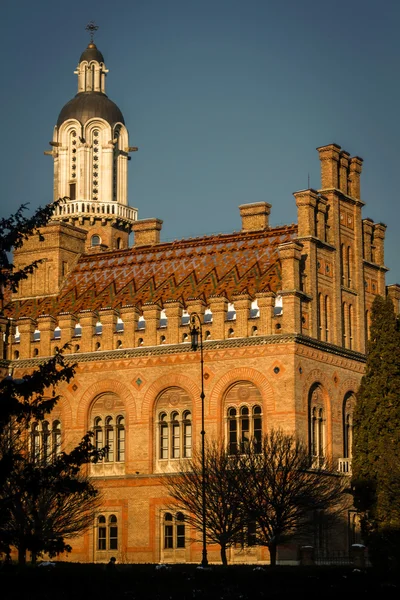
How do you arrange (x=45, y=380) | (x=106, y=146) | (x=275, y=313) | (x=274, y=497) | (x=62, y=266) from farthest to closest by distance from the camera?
(x=106, y=146) < (x=62, y=266) < (x=275, y=313) < (x=274, y=497) < (x=45, y=380)

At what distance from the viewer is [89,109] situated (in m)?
97.9

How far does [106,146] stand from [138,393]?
28.1 metres

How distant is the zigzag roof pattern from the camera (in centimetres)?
7488

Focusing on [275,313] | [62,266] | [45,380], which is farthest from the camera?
[62,266]

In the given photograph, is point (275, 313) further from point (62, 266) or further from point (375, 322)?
point (62, 266)

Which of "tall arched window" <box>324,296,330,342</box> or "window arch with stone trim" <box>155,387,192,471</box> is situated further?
"tall arched window" <box>324,296,330,342</box>

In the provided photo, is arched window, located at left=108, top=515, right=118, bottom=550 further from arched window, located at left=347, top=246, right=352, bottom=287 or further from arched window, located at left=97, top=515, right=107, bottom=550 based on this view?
arched window, located at left=347, top=246, right=352, bottom=287

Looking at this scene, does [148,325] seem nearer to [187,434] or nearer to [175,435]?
[175,435]

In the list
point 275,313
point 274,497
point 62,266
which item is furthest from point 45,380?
point 62,266

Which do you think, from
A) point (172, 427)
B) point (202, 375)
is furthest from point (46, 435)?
point (202, 375)

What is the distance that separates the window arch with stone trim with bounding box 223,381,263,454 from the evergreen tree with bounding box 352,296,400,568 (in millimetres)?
5956

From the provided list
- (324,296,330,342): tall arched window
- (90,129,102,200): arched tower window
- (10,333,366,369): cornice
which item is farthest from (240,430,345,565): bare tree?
(90,129,102,200): arched tower window

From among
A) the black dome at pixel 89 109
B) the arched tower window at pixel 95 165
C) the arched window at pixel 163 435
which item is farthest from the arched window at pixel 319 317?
the black dome at pixel 89 109

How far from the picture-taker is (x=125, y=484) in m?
73.8
